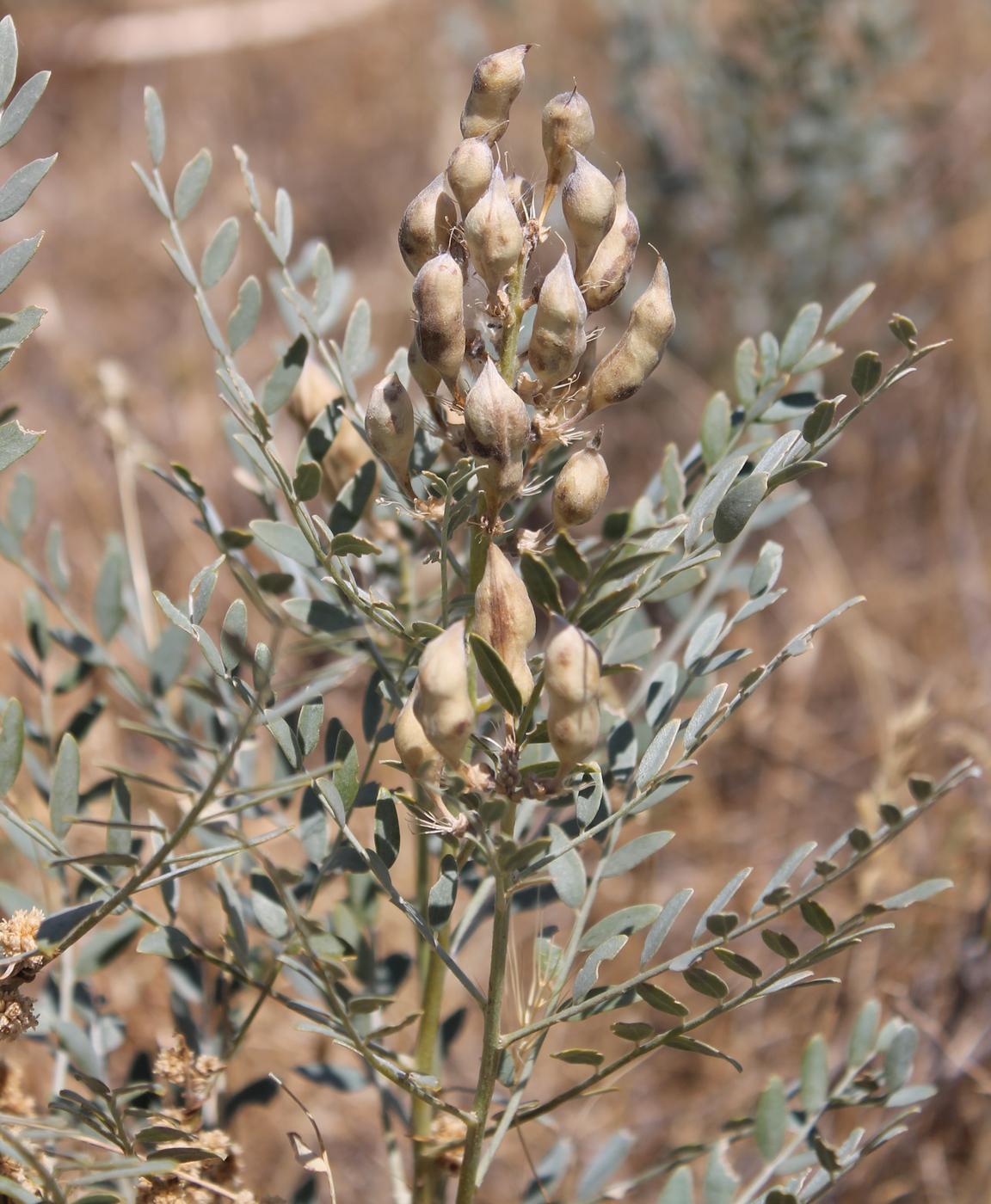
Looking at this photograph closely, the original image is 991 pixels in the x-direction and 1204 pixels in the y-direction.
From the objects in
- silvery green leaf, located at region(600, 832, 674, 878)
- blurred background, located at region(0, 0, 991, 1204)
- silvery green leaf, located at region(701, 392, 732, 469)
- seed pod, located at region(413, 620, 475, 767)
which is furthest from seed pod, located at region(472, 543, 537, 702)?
blurred background, located at region(0, 0, 991, 1204)

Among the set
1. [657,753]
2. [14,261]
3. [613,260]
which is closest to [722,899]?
[657,753]

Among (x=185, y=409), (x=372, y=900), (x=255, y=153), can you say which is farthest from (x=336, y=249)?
(x=372, y=900)

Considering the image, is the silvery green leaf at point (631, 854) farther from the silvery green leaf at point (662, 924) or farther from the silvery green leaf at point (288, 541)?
the silvery green leaf at point (288, 541)

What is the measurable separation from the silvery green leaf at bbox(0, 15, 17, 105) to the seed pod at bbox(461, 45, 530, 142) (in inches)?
14.0

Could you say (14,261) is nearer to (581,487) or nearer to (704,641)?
(581,487)

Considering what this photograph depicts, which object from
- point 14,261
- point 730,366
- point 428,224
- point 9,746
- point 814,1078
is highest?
point 14,261

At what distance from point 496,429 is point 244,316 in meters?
0.44

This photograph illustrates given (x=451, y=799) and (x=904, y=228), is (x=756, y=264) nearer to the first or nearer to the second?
(x=904, y=228)

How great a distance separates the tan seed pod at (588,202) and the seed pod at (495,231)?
0.18ft

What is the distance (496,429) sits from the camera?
0.85 m

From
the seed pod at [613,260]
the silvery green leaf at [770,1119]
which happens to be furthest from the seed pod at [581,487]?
the silvery green leaf at [770,1119]

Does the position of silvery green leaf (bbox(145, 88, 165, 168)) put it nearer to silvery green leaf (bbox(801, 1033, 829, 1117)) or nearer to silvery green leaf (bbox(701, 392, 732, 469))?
silvery green leaf (bbox(701, 392, 732, 469))

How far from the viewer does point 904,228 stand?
381 cm

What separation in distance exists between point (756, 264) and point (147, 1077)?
2.79 meters
